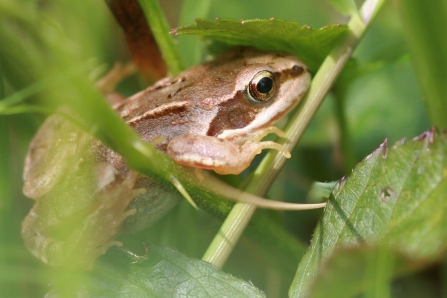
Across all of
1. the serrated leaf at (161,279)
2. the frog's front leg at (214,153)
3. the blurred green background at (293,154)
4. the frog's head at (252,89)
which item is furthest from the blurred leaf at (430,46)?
the serrated leaf at (161,279)

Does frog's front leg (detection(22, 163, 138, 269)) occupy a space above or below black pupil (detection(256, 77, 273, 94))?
below

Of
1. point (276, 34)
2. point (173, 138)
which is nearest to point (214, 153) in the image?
point (173, 138)

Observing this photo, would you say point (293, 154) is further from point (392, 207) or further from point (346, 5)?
point (392, 207)

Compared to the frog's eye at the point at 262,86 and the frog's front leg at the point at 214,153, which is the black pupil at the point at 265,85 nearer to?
the frog's eye at the point at 262,86

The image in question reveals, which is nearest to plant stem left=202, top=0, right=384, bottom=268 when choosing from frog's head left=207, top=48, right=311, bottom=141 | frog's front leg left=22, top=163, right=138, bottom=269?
frog's head left=207, top=48, right=311, bottom=141

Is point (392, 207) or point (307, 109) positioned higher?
point (307, 109)

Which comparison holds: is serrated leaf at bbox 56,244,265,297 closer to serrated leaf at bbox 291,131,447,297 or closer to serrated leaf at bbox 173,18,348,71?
serrated leaf at bbox 291,131,447,297

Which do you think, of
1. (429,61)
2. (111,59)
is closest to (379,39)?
(429,61)

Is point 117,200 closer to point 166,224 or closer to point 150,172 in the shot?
point 166,224
